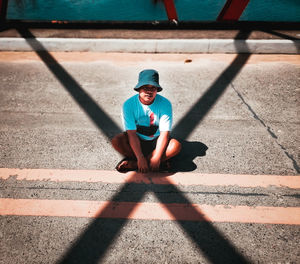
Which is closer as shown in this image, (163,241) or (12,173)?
(163,241)

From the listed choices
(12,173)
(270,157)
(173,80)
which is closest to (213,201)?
(270,157)

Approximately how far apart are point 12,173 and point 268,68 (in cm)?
466

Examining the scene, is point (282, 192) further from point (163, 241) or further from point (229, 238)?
point (163, 241)

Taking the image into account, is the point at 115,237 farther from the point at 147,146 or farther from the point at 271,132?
the point at 271,132

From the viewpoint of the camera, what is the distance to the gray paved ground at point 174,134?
1.80 metres

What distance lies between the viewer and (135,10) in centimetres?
1811

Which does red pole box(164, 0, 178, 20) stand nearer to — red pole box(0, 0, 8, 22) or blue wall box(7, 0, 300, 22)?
red pole box(0, 0, 8, 22)

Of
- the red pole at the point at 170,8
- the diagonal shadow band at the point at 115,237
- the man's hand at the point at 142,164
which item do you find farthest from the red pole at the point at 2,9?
the diagonal shadow band at the point at 115,237

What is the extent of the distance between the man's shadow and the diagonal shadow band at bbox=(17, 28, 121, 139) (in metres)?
0.88

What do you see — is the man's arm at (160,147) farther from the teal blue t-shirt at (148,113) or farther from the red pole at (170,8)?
the red pole at (170,8)

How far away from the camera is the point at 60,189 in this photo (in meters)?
2.25

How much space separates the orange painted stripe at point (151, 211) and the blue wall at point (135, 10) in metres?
16.9

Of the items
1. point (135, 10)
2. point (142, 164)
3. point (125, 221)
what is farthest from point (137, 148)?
point (135, 10)

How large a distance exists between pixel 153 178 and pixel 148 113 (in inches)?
27.2
